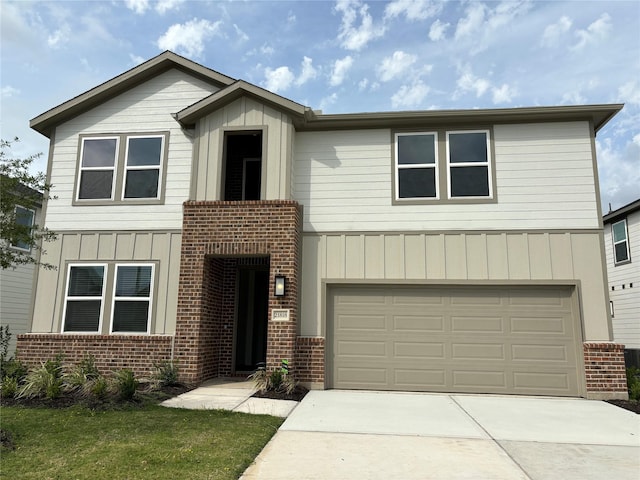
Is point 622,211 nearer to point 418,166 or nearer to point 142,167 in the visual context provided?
point 418,166

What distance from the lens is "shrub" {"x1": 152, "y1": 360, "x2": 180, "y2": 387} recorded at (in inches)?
354

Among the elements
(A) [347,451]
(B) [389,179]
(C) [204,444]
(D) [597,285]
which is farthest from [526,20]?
(C) [204,444]

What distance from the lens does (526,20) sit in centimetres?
1099

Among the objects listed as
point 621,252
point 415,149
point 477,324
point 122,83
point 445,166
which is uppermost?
point 122,83

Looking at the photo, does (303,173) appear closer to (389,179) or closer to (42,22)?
(389,179)

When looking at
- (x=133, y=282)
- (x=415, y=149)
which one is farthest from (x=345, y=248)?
(x=133, y=282)

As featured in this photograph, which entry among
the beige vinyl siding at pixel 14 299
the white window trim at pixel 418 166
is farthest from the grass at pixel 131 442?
the beige vinyl siding at pixel 14 299

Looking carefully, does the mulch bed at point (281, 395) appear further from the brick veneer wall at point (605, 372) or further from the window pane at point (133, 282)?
the brick veneer wall at point (605, 372)

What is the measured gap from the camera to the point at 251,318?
11.4 metres

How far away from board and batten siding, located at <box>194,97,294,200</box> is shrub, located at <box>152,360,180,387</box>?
3.71 meters

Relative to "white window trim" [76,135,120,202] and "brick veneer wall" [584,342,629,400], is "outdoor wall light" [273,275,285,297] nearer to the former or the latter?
"white window trim" [76,135,120,202]

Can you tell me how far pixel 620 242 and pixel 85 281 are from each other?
17060 mm

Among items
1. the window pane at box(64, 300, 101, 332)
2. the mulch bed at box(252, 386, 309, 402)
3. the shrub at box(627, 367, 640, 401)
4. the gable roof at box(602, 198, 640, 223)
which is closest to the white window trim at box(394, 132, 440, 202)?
the mulch bed at box(252, 386, 309, 402)

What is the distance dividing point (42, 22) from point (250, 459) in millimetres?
10529
